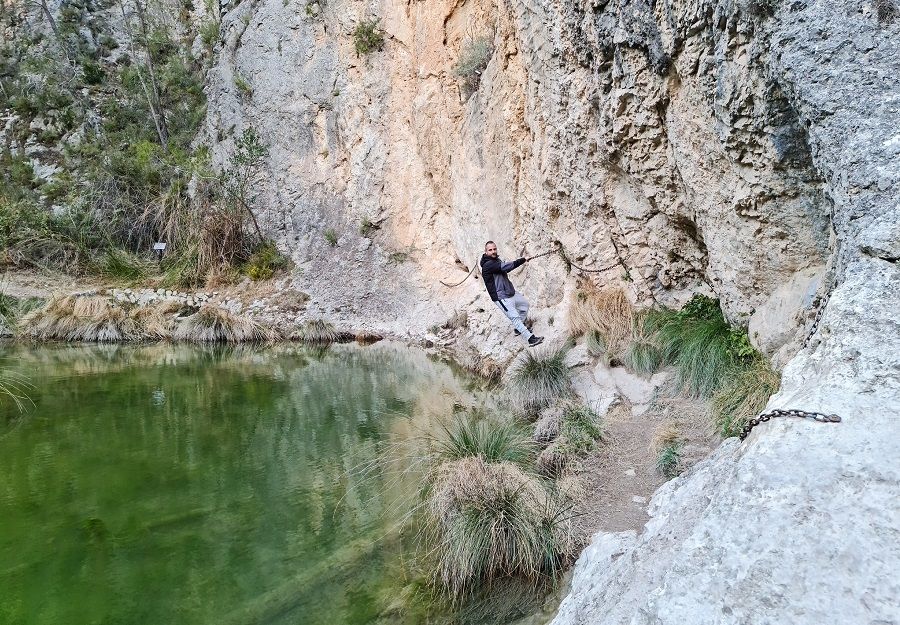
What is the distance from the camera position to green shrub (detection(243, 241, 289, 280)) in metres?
16.2

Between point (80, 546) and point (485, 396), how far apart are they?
5037 mm

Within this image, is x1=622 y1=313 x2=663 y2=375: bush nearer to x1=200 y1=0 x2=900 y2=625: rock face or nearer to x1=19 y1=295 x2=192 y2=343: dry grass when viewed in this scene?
x1=200 y1=0 x2=900 y2=625: rock face

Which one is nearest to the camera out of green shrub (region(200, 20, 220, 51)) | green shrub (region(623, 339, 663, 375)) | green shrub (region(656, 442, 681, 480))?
green shrub (region(656, 442, 681, 480))

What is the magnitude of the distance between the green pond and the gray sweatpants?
1368 mm

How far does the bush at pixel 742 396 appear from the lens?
4078mm

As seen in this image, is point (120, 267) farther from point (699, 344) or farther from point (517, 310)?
point (699, 344)

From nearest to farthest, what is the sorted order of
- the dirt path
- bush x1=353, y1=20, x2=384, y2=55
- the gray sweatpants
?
the dirt path
the gray sweatpants
bush x1=353, y1=20, x2=384, y2=55

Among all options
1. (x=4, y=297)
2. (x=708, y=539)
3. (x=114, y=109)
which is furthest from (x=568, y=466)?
(x=114, y=109)

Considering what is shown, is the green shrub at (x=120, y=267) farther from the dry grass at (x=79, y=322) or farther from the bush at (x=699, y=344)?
the bush at (x=699, y=344)

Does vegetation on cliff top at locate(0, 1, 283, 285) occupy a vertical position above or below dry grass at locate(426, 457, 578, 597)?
above

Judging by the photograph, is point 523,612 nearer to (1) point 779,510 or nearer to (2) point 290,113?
(1) point 779,510

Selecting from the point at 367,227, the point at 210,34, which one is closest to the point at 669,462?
the point at 367,227

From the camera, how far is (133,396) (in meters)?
8.44

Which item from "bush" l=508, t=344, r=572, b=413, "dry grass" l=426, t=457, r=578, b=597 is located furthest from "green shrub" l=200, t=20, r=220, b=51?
"dry grass" l=426, t=457, r=578, b=597
